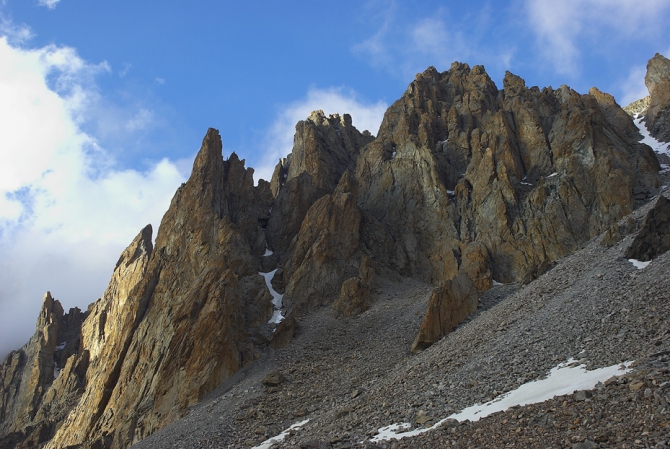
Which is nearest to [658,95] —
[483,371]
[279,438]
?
[483,371]

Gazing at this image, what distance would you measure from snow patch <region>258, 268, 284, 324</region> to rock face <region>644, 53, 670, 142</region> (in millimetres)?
64803

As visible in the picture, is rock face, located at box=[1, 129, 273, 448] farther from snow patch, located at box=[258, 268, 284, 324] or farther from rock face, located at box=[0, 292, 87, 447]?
snow patch, located at box=[258, 268, 284, 324]

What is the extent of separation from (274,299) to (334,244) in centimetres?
1088

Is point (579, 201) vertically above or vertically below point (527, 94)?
below

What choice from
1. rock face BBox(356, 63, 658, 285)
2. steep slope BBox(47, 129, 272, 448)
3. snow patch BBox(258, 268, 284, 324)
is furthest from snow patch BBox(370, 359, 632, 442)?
snow patch BBox(258, 268, 284, 324)

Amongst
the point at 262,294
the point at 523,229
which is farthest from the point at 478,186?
the point at 262,294

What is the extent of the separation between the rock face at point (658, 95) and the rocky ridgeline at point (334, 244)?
53cm

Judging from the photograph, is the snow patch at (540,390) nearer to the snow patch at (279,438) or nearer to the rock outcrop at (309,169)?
the snow patch at (279,438)

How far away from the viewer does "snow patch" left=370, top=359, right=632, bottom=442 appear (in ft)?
65.0

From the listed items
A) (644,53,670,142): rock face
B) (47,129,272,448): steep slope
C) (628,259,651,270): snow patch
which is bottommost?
(628,259,651,270): snow patch

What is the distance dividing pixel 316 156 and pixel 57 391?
53.4 m

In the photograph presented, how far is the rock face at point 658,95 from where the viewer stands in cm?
8494

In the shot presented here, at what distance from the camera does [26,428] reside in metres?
71.8

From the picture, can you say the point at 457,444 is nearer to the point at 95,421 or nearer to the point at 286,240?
the point at 95,421
